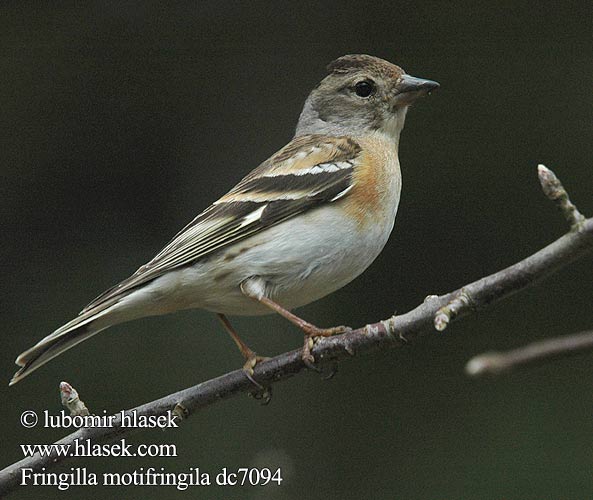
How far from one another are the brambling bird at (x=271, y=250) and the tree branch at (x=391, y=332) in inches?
5.8

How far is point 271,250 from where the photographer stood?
2945 millimetres

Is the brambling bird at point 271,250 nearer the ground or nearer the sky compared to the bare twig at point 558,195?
nearer the sky

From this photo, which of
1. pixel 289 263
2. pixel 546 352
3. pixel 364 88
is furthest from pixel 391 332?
pixel 364 88

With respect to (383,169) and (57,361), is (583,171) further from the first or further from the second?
(57,361)

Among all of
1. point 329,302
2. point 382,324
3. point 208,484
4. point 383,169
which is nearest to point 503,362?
point 382,324

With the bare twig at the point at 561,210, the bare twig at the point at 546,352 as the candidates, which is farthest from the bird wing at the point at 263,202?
the bare twig at the point at 546,352

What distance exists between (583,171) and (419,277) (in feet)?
3.35

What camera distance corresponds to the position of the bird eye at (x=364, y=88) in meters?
3.60

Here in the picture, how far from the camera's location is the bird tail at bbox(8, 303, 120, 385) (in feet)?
8.73

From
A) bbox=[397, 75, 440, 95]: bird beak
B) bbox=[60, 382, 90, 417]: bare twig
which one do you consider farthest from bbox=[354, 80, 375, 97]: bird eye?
bbox=[60, 382, 90, 417]: bare twig

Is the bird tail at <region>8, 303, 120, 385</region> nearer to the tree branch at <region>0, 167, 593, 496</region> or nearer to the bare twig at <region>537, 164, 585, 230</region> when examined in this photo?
the tree branch at <region>0, 167, 593, 496</region>

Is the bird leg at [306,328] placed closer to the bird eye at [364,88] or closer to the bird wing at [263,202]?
the bird wing at [263,202]

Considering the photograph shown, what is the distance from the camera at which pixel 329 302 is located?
15.3 ft

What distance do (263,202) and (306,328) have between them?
56 cm
